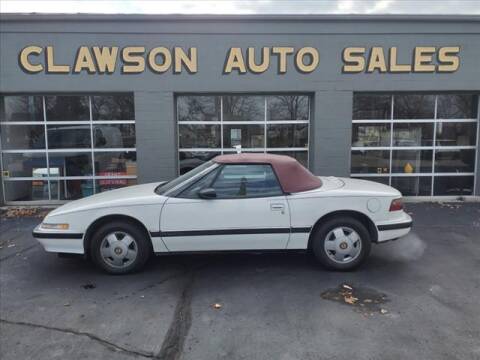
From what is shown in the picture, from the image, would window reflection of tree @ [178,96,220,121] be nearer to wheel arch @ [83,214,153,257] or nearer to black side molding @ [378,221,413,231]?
wheel arch @ [83,214,153,257]

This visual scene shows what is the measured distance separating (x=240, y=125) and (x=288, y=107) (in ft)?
4.21

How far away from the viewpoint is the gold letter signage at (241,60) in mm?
8781

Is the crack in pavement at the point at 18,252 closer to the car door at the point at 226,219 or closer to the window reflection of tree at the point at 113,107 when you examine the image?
the car door at the point at 226,219

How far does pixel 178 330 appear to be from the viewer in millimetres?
3451

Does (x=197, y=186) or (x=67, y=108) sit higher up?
(x=67, y=108)

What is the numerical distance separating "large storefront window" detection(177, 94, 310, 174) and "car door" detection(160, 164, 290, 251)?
15.9ft

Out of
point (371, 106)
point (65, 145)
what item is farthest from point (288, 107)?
point (65, 145)

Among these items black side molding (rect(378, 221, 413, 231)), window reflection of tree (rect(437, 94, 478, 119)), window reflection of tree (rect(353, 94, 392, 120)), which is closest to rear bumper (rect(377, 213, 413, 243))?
black side molding (rect(378, 221, 413, 231))

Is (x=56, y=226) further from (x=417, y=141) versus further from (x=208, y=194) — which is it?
(x=417, y=141)

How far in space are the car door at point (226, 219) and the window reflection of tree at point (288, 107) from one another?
508cm

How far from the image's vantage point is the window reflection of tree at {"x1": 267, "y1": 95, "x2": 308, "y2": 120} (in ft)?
31.1

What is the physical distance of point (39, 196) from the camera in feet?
31.6

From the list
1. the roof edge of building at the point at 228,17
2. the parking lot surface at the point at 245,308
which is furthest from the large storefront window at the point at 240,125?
the parking lot surface at the point at 245,308

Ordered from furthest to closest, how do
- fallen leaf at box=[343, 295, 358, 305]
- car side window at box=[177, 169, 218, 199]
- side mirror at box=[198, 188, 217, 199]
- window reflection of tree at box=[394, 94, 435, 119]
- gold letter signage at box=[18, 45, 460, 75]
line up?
1. window reflection of tree at box=[394, 94, 435, 119]
2. gold letter signage at box=[18, 45, 460, 75]
3. car side window at box=[177, 169, 218, 199]
4. side mirror at box=[198, 188, 217, 199]
5. fallen leaf at box=[343, 295, 358, 305]
